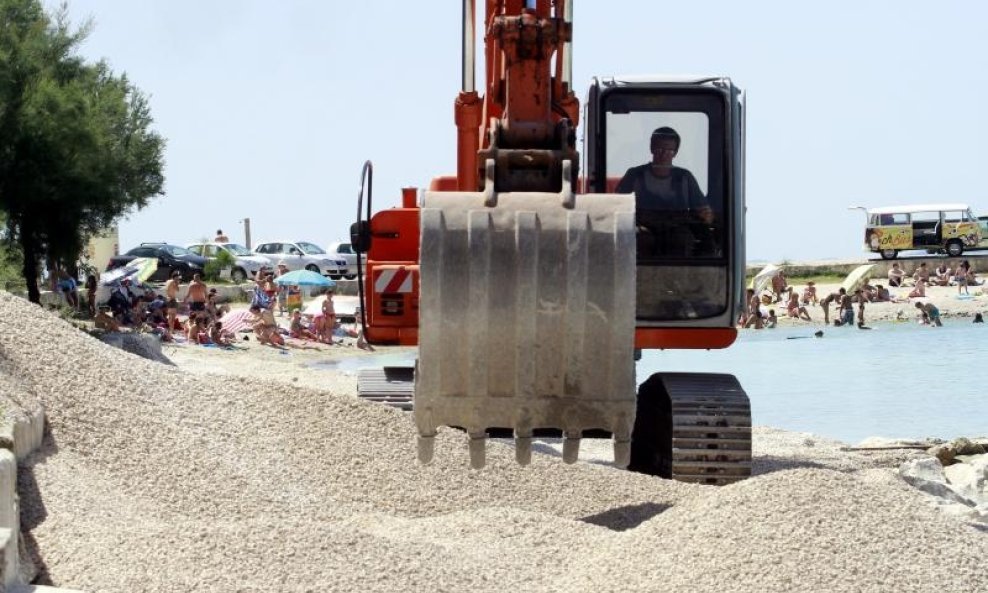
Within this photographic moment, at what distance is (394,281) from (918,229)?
126 ft

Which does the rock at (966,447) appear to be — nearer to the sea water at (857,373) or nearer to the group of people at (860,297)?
the sea water at (857,373)

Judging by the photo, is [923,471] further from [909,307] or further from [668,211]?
[909,307]

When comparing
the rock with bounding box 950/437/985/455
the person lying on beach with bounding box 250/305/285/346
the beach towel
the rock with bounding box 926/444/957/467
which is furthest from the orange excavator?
the beach towel

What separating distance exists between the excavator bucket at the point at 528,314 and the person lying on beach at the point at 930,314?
105 feet

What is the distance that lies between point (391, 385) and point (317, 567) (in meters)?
5.59

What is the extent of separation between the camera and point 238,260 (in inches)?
1694

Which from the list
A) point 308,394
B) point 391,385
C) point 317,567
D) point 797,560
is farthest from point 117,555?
point 391,385

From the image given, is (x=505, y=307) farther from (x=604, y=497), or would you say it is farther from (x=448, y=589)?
(x=604, y=497)

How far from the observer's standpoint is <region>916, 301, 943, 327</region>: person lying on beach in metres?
38.8

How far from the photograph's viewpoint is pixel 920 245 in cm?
4691

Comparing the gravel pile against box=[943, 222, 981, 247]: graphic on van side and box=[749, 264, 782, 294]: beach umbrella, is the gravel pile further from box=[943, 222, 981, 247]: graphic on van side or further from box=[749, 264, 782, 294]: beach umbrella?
Result: box=[943, 222, 981, 247]: graphic on van side

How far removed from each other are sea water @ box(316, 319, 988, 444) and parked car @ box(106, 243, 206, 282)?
25.7 ft

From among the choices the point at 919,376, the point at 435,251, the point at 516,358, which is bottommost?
the point at 919,376

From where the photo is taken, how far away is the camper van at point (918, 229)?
4647 cm
